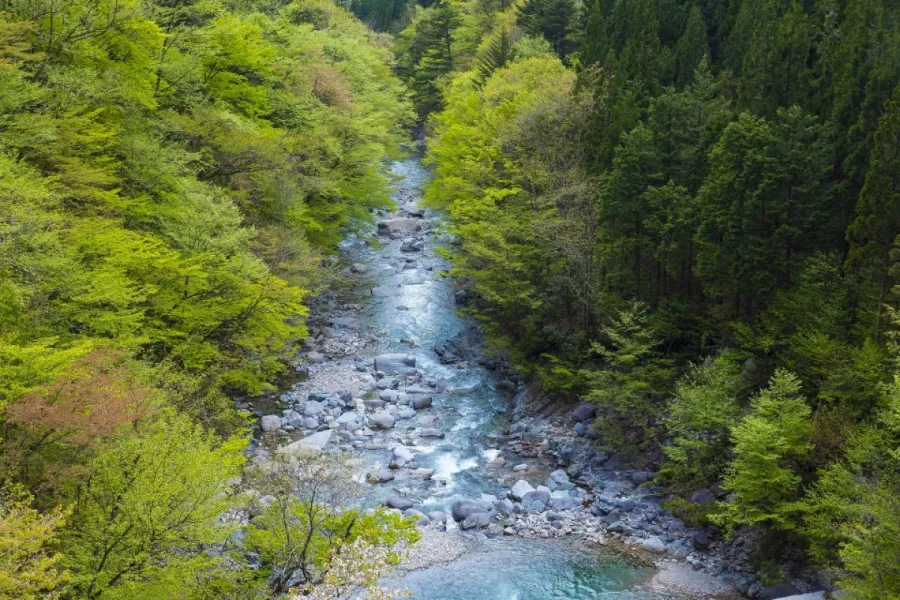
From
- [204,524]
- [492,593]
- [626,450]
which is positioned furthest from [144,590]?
[626,450]

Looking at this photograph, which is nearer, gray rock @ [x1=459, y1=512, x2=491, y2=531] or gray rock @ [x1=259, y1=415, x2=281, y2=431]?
gray rock @ [x1=459, y1=512, x2=491, y2=531]

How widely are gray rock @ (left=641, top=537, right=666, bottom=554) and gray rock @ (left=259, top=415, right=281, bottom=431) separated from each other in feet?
38.5

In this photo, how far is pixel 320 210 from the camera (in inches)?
1264

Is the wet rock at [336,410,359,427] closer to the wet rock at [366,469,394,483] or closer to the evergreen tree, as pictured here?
the wet rock at [366,469,394,483]

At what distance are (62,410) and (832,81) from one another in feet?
71.1

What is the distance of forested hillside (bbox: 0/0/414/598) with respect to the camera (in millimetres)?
11547

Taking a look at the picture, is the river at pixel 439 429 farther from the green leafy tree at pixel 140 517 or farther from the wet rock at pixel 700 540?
the green leafy tree at pixel 140 517

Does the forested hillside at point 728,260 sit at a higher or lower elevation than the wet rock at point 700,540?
higher

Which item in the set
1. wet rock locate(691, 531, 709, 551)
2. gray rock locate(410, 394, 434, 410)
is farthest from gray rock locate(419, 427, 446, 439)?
wet rock locate(691, 531, 709, 551)

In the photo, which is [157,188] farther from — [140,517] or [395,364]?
[140,517]

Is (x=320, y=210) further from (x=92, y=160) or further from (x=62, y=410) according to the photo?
(x=62, y=410)

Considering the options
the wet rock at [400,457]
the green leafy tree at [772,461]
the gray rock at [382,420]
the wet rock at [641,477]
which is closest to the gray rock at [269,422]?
the gray rock at [382,420]

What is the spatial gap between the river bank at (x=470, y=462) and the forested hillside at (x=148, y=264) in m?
2.90

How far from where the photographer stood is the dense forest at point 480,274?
12125 millimetres
